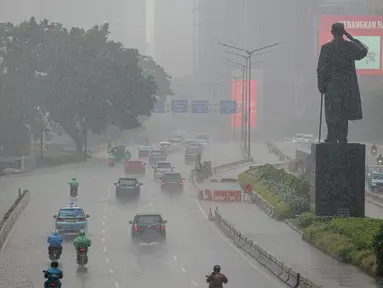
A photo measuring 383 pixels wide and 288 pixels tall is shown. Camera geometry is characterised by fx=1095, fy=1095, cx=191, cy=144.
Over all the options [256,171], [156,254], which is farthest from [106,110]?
[156,254]

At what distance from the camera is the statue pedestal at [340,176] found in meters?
46.9

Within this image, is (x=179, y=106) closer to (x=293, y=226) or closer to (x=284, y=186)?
(x=284, y=186)

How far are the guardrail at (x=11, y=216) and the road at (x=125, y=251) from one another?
0.38 metres

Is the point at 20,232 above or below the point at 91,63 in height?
below

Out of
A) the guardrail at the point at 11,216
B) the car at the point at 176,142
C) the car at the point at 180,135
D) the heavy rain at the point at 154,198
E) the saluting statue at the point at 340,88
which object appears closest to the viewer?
the heavy rain at the point at 154,198

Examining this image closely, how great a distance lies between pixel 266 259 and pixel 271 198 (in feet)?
73.3

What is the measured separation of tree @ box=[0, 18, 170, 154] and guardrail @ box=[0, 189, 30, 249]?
5001 centimetres

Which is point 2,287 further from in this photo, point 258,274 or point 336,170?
point 336,170

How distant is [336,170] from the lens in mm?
47031

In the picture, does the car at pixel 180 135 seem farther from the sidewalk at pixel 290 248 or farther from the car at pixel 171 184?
the sidewalk at pixel 290 248

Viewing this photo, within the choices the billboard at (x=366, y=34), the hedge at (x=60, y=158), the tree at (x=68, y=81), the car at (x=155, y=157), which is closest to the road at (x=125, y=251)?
the car at (x=155, y=157)

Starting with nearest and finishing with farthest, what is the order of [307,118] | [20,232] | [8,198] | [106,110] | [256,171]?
[20,232] → [8,198] → [256,171] → [106,110] → [307,118]

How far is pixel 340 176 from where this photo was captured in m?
47.0

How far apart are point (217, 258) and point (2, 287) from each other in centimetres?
1030
